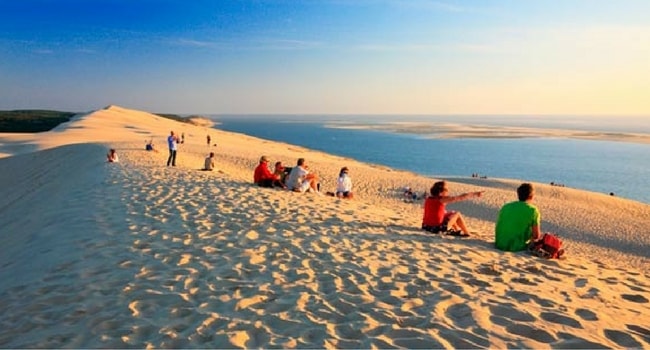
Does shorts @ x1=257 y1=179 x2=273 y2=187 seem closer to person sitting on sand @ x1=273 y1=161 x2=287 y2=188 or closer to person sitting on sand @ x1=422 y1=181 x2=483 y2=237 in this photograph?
person sitting on sand @ x1=273 y1=161 x2=287 y2=188

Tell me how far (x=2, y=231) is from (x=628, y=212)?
1032 inches

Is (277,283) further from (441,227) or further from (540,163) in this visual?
(540,163)

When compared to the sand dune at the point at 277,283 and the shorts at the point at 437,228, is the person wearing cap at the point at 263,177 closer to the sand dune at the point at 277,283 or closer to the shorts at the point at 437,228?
the sand dune at the point at 277,283

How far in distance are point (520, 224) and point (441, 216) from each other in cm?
181

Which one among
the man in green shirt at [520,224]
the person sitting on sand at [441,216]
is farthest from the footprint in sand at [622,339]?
the person sitting on sand at [441,216]

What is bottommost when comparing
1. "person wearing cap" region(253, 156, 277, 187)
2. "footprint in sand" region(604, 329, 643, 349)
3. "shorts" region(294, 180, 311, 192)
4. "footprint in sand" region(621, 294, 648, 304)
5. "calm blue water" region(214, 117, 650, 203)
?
"calm blue water" region(214, 117, 650, 203)

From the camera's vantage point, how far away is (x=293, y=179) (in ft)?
50.7

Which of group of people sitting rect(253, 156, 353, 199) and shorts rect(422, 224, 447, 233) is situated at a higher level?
group of people sitting rect(253, 156, 353, 199)

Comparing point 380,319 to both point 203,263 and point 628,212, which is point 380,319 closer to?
point 203,263

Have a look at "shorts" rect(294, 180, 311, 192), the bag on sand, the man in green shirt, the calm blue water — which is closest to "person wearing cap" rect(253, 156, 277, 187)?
"shorts" rect(294, 180, 311, 192)

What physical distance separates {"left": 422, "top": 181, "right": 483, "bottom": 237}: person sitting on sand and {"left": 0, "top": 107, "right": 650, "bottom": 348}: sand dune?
0.40 m

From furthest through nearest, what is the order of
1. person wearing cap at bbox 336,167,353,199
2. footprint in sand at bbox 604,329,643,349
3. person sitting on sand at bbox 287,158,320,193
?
person wearing cap at bbox 336,167,353,199 → person sitting on sand at bbox 287,158,320,193 → footprint in sand at bbox 604,329,643,349

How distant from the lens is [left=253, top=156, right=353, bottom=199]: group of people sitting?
50.6 feet

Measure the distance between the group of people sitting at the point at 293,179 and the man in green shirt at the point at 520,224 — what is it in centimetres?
712
